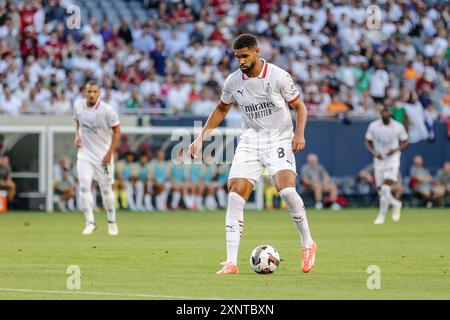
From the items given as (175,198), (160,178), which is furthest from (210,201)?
(160,178)

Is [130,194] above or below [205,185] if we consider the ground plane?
below

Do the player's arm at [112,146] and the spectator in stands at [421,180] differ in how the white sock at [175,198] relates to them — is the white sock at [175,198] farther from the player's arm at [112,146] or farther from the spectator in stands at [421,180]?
the player's arm at [112,146]

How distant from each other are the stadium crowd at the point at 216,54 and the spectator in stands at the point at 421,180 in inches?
42.6

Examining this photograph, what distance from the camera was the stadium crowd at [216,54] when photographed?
3250 cm

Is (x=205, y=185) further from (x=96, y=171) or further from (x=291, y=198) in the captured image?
(x=291, y=198)

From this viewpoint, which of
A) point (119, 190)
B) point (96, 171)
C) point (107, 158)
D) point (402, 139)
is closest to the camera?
point (107, 158)

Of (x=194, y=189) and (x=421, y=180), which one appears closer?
(x=194, y=189)

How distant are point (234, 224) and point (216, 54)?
2151 cm

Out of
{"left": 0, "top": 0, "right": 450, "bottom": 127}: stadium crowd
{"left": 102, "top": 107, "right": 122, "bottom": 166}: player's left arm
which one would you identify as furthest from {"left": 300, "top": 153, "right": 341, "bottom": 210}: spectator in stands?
{"left": 102, "top": 107, "right": 122, "bottom": 166}: player's left arm

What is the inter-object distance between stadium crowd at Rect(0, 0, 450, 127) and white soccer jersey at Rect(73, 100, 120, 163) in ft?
31.1

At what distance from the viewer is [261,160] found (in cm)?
1442

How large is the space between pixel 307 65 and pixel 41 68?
766cm

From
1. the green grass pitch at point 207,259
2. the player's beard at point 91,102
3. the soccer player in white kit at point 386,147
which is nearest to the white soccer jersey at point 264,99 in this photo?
the green grass pitch at point 207,259
